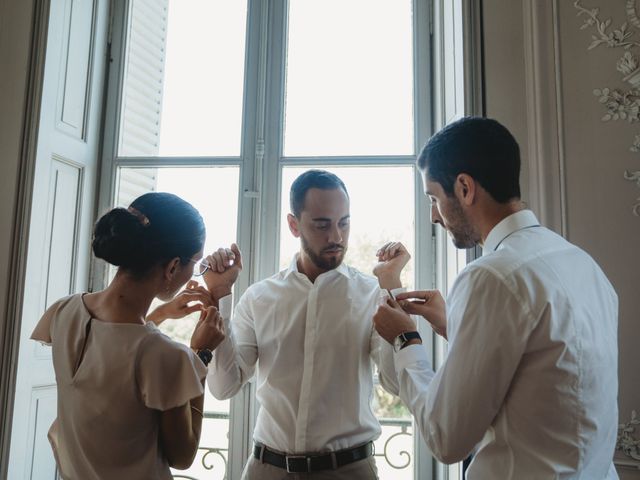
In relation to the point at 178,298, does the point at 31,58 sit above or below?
above

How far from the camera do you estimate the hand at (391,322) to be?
1299mm

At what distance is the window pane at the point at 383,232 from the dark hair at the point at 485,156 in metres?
1.00

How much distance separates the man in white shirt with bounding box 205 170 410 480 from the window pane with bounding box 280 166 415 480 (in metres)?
0.32

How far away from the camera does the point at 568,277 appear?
3.22 feet

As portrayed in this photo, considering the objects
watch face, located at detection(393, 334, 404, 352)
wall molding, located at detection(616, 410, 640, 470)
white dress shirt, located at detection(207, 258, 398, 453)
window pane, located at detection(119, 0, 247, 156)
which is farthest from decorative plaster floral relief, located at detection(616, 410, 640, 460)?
window pane, located at detection(119, 0, 247, 156)

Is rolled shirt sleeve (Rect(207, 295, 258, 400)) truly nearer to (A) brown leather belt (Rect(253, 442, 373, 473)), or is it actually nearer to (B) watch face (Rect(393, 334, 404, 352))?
(A) brown leather belt (Rect(253, 442, 373, 473))

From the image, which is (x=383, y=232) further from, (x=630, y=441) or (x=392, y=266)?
(x=630, y=441)

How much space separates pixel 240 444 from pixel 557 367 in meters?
1.53

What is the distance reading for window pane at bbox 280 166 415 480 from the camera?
6.75 feet

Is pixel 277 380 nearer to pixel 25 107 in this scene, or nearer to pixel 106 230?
pixel 106 230

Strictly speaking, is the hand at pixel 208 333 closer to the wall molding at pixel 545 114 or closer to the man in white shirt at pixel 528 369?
the man in white shirt at pixel 528 369

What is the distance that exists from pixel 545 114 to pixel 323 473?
138 cm

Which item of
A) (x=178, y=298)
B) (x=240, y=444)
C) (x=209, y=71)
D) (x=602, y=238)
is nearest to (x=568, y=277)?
(x=602, y=238)

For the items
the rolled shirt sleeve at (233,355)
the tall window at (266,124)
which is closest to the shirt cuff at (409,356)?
the rolled shirt sleeve at (233,355)
